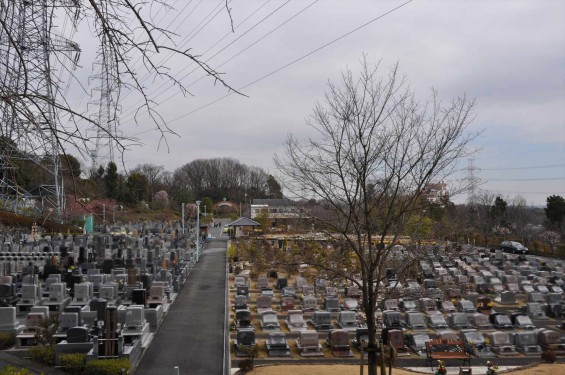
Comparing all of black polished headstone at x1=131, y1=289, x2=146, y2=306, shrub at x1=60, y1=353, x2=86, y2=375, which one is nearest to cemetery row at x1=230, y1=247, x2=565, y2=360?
black polished headstone at x1=131, y1=289, x2=146, y2=306

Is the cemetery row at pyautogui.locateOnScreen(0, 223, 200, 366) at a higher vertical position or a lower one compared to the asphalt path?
higher

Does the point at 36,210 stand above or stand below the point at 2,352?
above

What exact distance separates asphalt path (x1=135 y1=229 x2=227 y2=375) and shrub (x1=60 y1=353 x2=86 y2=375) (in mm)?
1453

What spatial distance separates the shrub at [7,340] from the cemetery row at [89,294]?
0.50 feet

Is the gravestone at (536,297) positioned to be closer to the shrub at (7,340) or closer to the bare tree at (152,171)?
the shrub at (7,340)

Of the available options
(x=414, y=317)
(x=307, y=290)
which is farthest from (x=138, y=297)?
(x=414, y=317)

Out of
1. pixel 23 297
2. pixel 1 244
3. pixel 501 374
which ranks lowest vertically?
pixel 501 374

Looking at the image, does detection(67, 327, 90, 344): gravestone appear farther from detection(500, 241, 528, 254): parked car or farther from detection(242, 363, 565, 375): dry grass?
detection(500, 241, 528, 254): parked car

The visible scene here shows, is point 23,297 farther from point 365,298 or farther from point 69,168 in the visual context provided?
point 69,168

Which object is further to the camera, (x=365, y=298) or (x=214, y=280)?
(x=214, y=280)

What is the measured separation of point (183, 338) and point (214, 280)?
11.7 m

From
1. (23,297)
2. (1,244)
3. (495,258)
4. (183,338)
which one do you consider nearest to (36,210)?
(183,338)

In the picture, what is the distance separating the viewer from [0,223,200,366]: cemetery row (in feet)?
46.4

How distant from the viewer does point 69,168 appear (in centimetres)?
383
